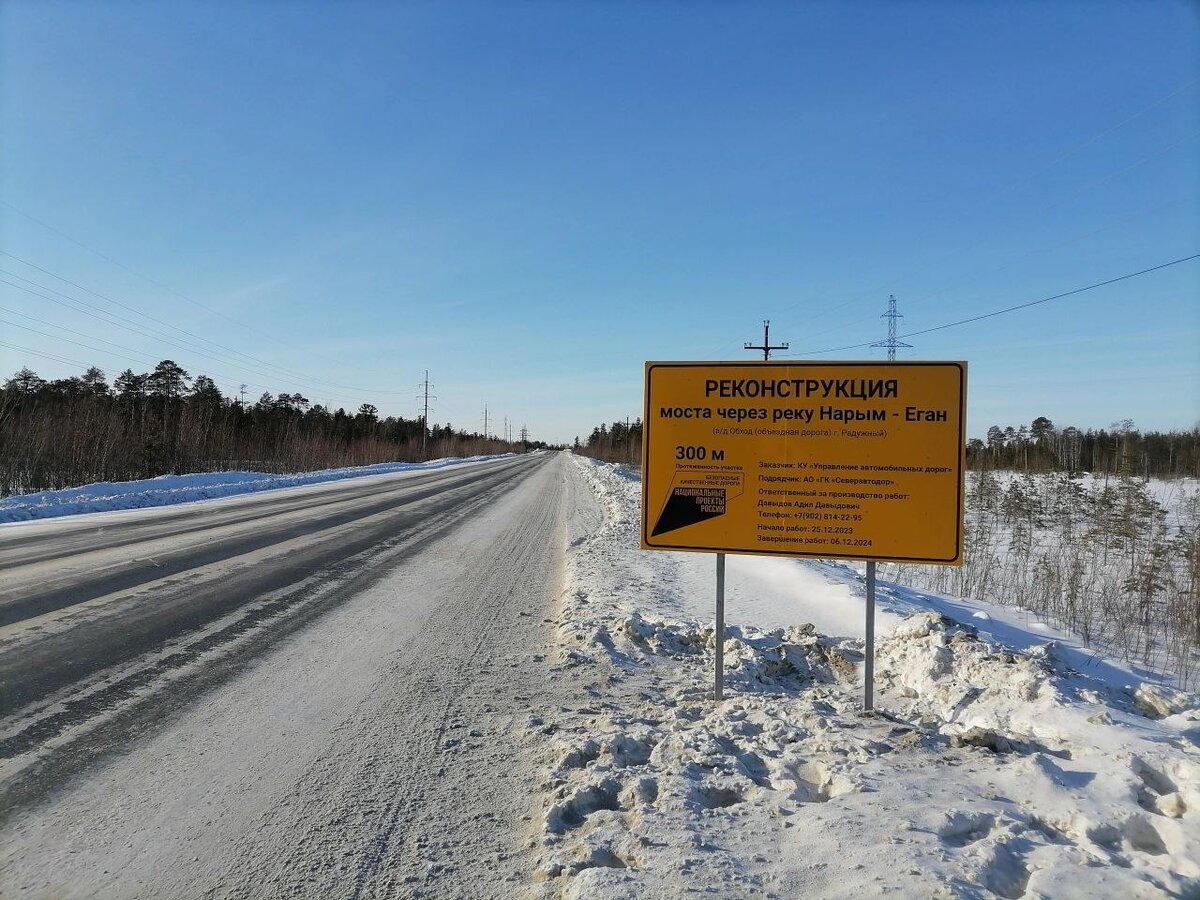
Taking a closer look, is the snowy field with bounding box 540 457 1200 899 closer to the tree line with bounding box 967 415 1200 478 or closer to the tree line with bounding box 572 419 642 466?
the tree line with bounding box 967 415 1200 478

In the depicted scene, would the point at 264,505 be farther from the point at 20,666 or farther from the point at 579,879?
the point at 579,879

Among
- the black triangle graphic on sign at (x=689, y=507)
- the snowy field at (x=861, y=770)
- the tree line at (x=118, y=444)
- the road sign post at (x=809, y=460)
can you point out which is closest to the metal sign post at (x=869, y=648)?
the road sign post at (x=809, y=460)

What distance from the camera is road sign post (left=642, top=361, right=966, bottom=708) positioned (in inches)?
162

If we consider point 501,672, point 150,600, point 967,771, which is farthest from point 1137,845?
point 150,600

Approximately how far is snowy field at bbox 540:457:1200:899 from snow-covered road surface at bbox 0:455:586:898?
45 cm

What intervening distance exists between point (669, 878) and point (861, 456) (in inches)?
109

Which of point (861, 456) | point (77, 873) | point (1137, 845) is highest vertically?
point (861, 456)

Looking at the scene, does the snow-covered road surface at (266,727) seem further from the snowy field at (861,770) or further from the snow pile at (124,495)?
the snow pile at (124,495)

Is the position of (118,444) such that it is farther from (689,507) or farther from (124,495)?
(689,507)

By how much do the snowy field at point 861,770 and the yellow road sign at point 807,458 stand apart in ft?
3.49

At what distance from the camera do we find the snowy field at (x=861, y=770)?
8.26 feet

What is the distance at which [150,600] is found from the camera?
673 cm

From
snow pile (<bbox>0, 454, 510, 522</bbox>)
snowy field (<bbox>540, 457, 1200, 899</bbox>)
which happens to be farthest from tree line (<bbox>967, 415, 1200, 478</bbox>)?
snow pile (<bbox>0, 454, 510, 522</bbox>)

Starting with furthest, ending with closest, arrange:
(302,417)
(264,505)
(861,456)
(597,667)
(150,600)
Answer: (302,417) → (264,505) → (150,600) → (597,667) → (861,456)
